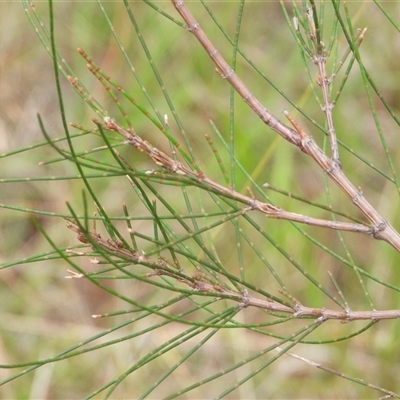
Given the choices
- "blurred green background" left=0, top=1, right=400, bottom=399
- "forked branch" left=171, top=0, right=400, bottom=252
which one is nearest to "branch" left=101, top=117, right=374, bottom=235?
"forked branch" left=171, top=0, right=400, bottom=252

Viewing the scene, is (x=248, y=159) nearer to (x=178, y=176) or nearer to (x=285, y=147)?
(x=285, y=147)

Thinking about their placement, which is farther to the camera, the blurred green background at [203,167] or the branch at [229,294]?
the blurred green background at [203,167]

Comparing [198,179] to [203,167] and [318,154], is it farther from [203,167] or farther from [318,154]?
[203,167]

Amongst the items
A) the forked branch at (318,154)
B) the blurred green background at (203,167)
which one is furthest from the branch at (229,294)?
the blurred green background at (203,167)

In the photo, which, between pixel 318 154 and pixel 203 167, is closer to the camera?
pixel 318 154

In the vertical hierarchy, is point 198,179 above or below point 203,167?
above

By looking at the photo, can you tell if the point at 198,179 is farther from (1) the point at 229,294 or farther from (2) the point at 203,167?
(2) the point at 203,167

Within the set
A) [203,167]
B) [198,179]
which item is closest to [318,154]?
[198,179]

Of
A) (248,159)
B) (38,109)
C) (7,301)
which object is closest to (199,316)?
(248,159)

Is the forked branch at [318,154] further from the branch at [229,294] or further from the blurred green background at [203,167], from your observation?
the blurred green background at [203,167]
